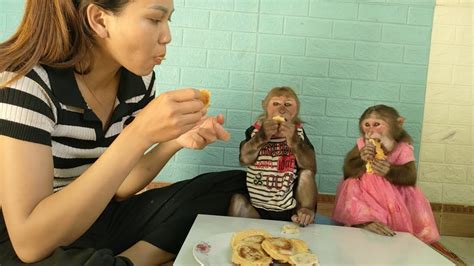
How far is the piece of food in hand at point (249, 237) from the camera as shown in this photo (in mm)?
1101

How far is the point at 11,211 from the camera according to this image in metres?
0.91

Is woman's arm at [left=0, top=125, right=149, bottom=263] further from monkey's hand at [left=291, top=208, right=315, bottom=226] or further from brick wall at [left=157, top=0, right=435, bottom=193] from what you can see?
brick wall at [left=157, top=0, right=435, bottom=193]

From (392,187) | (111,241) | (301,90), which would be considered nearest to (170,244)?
(111,241)

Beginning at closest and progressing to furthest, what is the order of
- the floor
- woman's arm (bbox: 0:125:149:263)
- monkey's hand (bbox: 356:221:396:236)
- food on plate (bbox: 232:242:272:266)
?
woman's arm (bbox: 0:125:149:263) < food on plate (bbox: 232:242:272:266) < monkey's hand (bbox: 356:221:396:236) < the floor

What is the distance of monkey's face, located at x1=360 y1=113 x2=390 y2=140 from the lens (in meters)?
1.59

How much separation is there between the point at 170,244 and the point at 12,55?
662mm

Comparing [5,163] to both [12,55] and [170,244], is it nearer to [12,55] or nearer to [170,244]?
[12,55]

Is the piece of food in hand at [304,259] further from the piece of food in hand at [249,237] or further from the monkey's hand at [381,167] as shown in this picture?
the monkey's hand at [381,167]

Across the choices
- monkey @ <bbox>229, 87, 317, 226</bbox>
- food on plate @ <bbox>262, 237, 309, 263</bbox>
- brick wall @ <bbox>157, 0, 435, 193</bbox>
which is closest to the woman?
food on plate @ <bbox>262, 237, 309, 263</bbox>

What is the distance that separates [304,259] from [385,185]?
25.4 inches

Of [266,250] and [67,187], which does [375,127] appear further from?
[67,187]

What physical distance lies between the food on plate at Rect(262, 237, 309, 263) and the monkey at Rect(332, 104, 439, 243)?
0.47 meters

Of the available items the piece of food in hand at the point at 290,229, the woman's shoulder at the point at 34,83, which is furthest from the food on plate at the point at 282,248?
the woman's shoulder at the point at 34,83

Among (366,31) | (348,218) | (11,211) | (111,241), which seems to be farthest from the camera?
(366,31)
